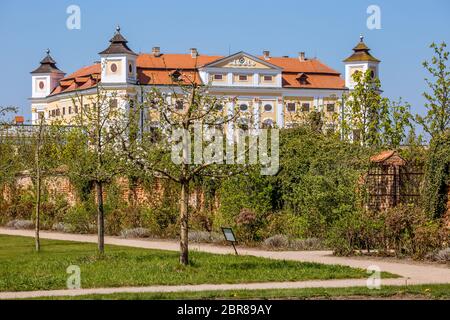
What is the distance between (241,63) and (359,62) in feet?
37.5

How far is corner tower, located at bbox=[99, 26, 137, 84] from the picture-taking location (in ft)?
308

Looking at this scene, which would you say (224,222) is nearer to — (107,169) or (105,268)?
(107,169)

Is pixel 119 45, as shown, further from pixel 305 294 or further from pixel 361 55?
pixel 305 294

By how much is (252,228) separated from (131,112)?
189 inches

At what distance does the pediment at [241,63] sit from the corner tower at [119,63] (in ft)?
25.7

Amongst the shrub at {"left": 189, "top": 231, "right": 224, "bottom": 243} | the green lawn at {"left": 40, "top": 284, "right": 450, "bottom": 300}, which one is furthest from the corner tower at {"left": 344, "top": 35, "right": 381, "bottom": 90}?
the green lawn at {"left": 40, "top": 284, "right": 450, "bottom": 300}

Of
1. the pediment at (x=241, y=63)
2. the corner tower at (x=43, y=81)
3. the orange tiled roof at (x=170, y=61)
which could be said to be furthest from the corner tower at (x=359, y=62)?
the corner tower at (x=43, y=81)

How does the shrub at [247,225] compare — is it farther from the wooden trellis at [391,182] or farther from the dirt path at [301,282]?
the wooden trellis at [391,182]

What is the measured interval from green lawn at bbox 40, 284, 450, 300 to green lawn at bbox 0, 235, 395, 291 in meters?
1.57

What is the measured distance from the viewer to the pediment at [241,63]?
97.6 m

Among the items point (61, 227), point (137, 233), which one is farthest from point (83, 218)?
point (137, 233)

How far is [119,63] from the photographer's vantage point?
9419cm

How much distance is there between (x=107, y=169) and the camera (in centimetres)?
2056
